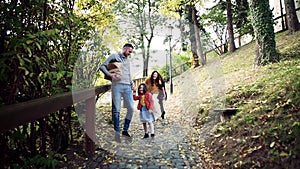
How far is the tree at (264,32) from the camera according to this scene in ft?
21.5

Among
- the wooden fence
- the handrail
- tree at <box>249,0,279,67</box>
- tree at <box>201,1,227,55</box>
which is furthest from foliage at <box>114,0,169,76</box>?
tree at <box>201,1,227,55</box>

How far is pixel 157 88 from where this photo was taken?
7.63 feet

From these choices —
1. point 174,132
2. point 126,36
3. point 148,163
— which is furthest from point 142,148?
point 126,36

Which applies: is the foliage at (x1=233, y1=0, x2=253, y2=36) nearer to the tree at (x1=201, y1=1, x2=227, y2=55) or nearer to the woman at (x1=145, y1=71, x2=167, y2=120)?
the tree at (x1=201, y1=1, x2=227, y2=55)

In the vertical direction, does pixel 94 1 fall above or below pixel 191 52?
above

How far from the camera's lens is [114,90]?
2262 mm

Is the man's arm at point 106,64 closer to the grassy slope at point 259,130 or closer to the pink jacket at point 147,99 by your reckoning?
the pink jacket at point 147,99

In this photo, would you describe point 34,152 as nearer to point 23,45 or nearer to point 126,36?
point 23,45

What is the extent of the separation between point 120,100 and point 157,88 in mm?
334

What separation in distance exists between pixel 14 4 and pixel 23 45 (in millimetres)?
326

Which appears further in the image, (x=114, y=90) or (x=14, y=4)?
(x=114, y=90)

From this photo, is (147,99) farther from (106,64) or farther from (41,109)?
(41,109)

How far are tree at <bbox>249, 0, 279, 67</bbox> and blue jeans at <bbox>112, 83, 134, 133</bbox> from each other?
16.8 feet

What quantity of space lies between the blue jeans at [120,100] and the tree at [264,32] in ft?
16.8
